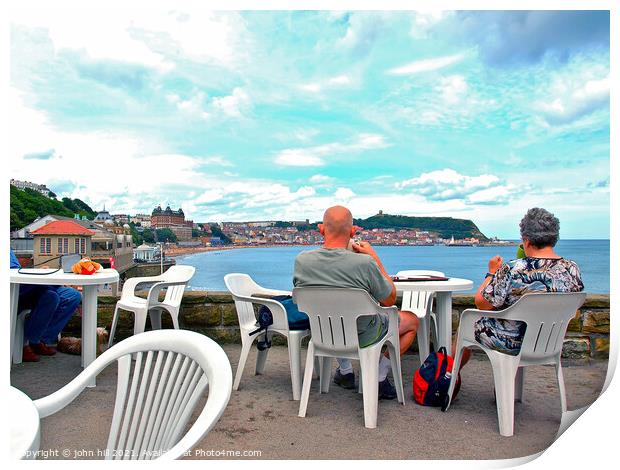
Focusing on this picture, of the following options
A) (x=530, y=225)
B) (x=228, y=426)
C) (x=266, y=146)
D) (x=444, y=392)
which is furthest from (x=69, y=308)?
(x=266, y=146)

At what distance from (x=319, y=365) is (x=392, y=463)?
116cm

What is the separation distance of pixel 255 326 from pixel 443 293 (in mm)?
1239

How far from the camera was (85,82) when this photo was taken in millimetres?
8961

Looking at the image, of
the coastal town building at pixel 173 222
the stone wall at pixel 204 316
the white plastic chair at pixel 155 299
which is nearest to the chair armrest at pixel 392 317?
the stone wall at pixel 204 316

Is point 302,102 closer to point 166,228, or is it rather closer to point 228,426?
point 166,228

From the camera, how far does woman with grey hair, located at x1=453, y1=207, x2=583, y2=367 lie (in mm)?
2566

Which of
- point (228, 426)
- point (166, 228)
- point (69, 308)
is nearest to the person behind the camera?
point (228, 426)

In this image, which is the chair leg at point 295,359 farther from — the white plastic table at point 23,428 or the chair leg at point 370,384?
the white plastic table at point 23,428

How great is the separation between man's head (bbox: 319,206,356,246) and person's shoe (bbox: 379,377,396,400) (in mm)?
864

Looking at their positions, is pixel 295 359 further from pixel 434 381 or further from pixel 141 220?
pixel 141 220

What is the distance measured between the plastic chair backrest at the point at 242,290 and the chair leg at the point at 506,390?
1.60m

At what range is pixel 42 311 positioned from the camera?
12.4ft

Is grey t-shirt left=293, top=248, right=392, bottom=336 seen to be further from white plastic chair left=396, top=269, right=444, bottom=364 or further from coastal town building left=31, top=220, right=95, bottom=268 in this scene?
coastal town building left=31, top=220, right=95, bottom=268

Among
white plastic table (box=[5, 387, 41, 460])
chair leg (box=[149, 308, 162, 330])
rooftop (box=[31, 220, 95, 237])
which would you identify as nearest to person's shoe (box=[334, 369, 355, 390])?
chair leg (box=[149, 308, 162, 330])
